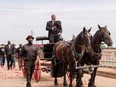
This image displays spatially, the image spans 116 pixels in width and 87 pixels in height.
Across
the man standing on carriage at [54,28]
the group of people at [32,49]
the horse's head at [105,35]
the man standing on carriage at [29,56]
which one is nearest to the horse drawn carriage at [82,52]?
the horse's head at [105,35]

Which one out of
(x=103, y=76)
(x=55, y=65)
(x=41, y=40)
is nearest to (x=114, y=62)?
(x=103, y=76)

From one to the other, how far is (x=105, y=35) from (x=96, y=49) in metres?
0.68

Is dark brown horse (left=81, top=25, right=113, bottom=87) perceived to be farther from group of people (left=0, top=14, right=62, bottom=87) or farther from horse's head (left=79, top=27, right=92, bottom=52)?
group of people (left=0, top=14, right=62, bottom=87)

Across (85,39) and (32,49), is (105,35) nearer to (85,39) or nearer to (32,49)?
(85,39)

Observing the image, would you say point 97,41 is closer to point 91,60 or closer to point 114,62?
point 91,60

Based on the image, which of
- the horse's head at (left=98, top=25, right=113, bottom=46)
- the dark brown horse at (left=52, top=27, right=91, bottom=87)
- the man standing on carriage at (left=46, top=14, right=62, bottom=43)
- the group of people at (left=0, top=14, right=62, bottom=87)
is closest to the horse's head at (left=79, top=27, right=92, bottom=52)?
the dark brown horse at (left=52, top=27, right=91, bottom=87)

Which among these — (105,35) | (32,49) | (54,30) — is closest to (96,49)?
(105,35)

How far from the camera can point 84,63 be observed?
624 inches

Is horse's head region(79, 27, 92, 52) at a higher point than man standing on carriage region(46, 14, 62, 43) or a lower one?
lower

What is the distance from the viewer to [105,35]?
1562cm

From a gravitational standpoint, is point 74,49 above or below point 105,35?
below

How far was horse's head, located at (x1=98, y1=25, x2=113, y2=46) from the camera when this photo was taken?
1546 centimetres

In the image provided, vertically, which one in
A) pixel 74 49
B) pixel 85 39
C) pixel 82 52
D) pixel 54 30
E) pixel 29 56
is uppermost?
pixel 54 30

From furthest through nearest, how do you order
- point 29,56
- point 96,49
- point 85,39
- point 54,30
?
point 54,30 → point 96,49 → point 85,39 → point 29,56
